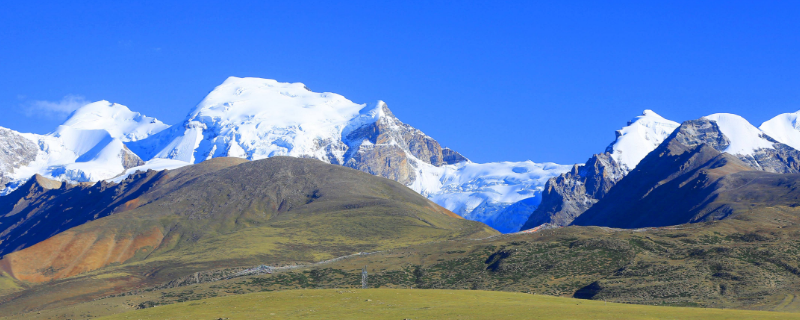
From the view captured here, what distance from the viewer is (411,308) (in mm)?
91750

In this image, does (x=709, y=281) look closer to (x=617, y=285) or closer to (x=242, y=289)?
(x=617, y=285)

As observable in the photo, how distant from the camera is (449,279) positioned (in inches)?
6240

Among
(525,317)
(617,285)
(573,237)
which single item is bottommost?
(525,317)

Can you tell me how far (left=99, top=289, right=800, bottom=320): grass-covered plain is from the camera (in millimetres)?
83688

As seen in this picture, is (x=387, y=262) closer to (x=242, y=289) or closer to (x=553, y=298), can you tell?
(x=242, y=289)

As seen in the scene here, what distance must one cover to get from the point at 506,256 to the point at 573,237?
19664 millimetres

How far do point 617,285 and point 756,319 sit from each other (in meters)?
51.3

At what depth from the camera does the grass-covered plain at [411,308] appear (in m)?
83.7

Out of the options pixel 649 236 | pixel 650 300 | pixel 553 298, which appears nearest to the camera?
pixel 553 298

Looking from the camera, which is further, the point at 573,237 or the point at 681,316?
the point at 573,237

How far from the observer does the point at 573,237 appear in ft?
571

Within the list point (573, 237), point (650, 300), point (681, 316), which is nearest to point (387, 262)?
point (573, 237)

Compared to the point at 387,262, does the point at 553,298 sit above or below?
below

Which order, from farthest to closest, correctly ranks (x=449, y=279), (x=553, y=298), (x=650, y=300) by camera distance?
(x=449, y=279)
(x=650, y=300)
(x=553, y=298)
